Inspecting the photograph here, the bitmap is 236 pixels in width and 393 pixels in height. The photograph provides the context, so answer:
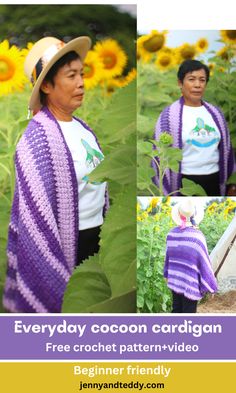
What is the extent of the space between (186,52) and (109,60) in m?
0.35

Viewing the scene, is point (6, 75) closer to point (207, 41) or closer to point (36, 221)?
point (36, 221)

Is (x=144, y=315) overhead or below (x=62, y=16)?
below

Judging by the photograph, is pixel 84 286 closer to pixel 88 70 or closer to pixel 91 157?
pixel 91 157

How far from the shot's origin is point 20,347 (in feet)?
12.9

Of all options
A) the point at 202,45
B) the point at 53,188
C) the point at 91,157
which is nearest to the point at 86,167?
the point at 91,157

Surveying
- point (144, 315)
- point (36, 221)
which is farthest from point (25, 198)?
point (144, 315)

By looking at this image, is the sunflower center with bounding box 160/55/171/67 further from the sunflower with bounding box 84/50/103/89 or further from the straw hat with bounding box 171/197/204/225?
the straw hat with bounding box 171/197/204/225

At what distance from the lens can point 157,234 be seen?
3.92 metres

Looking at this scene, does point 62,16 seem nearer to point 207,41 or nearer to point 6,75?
point 6,75

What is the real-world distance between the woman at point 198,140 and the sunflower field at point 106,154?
0.57 feet

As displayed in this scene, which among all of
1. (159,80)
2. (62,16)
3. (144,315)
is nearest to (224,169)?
(159,80)
